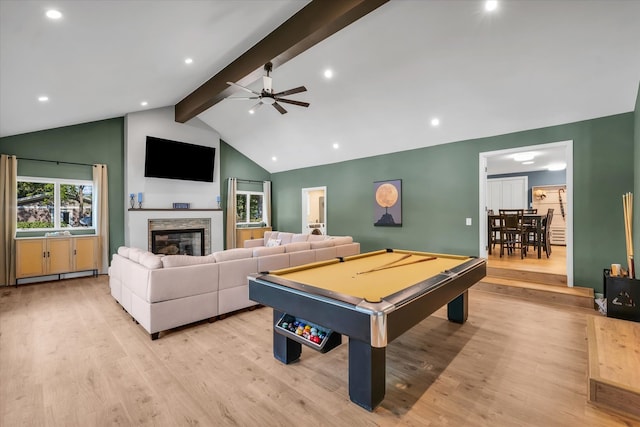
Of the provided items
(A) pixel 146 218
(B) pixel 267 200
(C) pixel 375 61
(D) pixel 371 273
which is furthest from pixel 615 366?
(B) pixel 267 200

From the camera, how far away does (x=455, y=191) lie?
5.55m

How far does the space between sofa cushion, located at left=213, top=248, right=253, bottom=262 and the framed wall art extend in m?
3.61

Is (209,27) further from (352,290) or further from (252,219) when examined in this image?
(252,219)

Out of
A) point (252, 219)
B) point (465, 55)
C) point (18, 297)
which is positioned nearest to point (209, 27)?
point (465, 55)

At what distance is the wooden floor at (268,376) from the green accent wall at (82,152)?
3431 millimetres

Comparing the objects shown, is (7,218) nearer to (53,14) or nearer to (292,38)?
(53,14)

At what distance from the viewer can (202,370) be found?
7.98ft

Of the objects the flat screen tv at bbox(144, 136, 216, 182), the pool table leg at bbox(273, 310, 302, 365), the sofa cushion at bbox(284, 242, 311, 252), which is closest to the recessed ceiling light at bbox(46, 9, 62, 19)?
the pool table leg at bbox(273, 310, 302, 365)

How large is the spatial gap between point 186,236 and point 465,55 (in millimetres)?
7016

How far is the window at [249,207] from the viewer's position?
8.79m

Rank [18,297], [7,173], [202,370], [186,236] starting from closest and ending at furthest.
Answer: [202,370] → [18,297] → [7,173] → [186,236]

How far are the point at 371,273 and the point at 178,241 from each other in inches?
242

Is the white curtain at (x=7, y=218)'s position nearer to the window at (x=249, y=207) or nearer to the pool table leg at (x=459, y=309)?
the window at (x=249, y=207)

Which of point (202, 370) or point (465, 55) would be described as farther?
point (465, 55)
